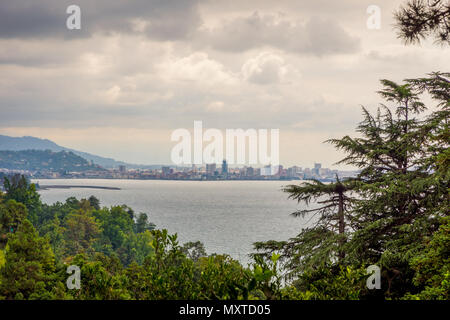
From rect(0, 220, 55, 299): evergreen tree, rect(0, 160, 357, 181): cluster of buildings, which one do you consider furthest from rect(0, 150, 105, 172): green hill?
rect(0, 220, 55, 299): evergreen tree

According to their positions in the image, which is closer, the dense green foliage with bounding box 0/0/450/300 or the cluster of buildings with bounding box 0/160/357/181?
the dense green foliage with bounding box 0/0/450/300

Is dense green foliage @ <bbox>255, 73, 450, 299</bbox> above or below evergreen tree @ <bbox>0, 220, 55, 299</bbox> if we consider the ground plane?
above

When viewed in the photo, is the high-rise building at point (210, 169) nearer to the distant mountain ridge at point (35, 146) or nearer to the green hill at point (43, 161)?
the distant mountain ridge at point (35, 146)

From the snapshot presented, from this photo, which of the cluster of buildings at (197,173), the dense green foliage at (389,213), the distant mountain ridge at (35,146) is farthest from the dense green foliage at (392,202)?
the distant mountain ridge at (35,146)

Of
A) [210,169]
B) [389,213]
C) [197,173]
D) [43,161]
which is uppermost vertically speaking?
[43,161]

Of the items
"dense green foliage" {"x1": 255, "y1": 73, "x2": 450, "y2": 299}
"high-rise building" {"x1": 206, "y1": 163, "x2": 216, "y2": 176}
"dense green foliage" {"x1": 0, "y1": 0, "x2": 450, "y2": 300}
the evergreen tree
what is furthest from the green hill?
"dense green foliage" {"x1": 255, "y1": 73, "x2": 450, "y2": 299}

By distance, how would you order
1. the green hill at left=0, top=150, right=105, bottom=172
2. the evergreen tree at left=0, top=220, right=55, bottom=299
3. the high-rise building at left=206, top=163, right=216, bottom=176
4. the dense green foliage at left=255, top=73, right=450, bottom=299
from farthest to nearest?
the green hill at left=0, top=150, right=105, bottom=172 < the high-rise building at left=206, top=163, right=216, bottom=176 < the evergreen tree at left=0, top=220, right=55, bottom=299 < the dense green foliage at left=255, top=73, right=450, bottom=299

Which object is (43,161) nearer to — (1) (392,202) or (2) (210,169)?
(2) (210,169)

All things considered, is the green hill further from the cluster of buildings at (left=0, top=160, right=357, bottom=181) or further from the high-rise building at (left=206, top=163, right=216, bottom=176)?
the high-rise building at (left=206, top=163, right=216, bottom=176)

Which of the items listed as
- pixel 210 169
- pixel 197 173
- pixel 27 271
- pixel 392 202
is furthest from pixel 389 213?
pixel 197 173

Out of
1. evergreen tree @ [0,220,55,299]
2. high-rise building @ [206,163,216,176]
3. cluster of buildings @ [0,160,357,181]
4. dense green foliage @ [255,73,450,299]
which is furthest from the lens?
high-rise building @ [206,163,216,176]
